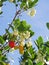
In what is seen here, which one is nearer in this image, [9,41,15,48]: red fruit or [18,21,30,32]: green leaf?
[9,41,15,48]: red fruit

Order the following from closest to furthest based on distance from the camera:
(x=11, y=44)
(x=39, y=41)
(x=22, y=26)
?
1. (x=11, y=44)
2. (x=22, y=26)
3. (x=39, y=41)

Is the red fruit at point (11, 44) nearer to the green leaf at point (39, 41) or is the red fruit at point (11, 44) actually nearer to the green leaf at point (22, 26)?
the green leaf at point (22, 26)

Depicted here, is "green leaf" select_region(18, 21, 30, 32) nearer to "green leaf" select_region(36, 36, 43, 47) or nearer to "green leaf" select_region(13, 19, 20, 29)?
"green leaf" select_region(13, 19, 20, 29)

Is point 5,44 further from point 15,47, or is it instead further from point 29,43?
point 29,43

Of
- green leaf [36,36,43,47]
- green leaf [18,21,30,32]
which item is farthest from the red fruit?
green leaf [36,36,43,47]

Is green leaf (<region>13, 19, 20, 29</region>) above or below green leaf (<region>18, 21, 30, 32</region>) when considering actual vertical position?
above

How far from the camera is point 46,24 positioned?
346 centimetres

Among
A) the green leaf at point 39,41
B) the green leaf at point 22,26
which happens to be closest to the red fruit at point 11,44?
the green leaf at point 22,26

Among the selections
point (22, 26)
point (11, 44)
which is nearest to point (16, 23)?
point (22, 26)

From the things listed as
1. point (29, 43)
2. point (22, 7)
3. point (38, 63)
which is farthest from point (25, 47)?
point (22, 7)

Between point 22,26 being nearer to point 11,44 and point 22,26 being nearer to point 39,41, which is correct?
point 11,44

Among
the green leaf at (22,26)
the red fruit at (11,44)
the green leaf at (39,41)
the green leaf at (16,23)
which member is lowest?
the red fruit at (11,44)

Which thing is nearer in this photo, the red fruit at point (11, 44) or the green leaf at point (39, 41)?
the red fruit at point (11, 44)

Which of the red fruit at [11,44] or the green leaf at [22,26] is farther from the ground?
the green leaf at [22,26]
